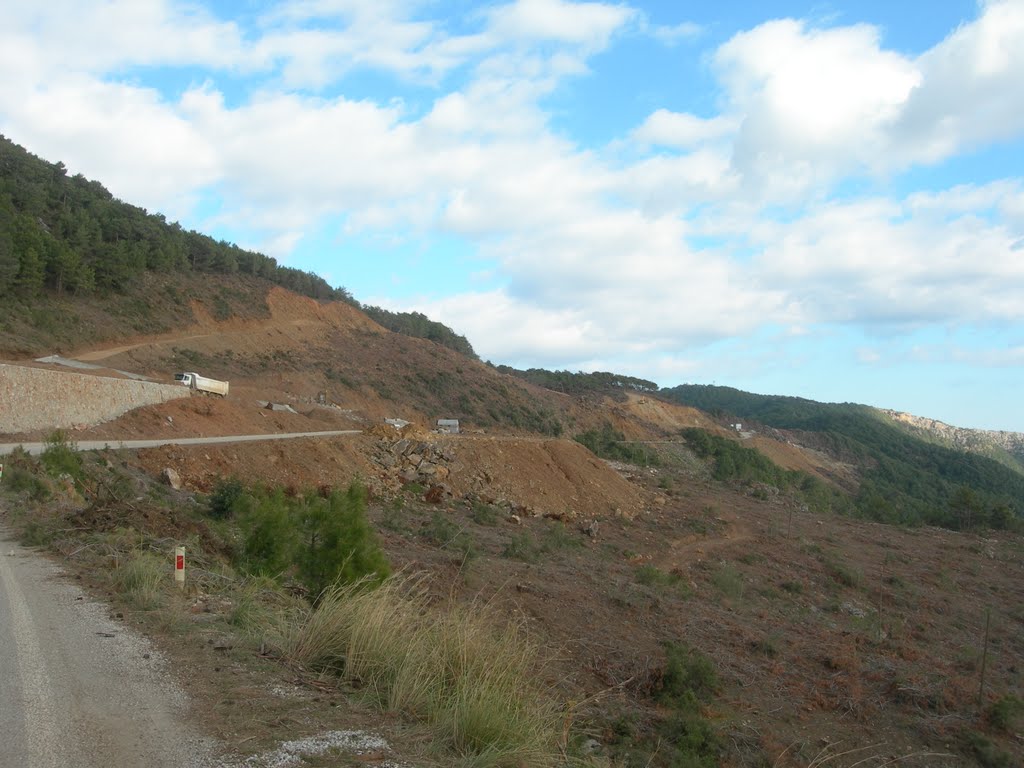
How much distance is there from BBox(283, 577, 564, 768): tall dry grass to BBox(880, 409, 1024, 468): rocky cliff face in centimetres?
17455

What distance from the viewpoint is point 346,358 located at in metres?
67.5

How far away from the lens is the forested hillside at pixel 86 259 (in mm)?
47625

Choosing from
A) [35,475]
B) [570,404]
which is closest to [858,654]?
[35,475]

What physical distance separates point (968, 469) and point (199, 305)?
9129 centimetres

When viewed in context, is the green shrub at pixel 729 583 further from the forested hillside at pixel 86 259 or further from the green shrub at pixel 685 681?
the forested hillside at pixel 86 259

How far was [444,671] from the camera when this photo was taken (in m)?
6.21

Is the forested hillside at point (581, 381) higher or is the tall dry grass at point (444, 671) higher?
the forested hillside at point (581, 381)

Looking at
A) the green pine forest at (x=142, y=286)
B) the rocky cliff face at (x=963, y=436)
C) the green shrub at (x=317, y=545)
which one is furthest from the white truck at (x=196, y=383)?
the rocky cliff face at (x=963, y=436)

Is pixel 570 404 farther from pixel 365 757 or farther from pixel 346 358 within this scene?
pixel 365 757

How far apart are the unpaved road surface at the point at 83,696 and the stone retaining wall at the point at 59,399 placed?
19648 millimetres

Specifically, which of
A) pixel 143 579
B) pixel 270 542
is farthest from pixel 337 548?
pixel 143 579

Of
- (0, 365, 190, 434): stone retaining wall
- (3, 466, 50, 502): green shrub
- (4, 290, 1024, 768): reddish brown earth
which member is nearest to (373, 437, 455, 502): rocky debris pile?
(4, 290, 1024, 768): reddish brown earth

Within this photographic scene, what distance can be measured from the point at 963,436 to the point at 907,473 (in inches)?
4113

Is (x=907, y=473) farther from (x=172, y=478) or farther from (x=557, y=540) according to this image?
(x=172, y=478)
